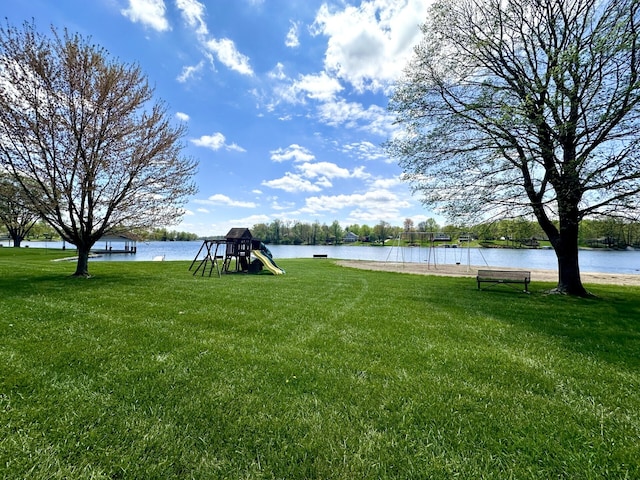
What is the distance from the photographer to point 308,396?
3.41 meters

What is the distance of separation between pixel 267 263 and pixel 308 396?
14.9m

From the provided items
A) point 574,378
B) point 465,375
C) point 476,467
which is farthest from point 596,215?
point 476,467

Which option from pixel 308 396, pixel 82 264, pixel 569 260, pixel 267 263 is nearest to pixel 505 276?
pixel 569 260

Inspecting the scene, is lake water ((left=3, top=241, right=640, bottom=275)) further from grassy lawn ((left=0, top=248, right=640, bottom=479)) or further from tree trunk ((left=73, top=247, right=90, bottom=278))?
grassy lawn ((left=0, top=248, right=640, bottom=479))

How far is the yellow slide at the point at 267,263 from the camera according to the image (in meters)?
17.5

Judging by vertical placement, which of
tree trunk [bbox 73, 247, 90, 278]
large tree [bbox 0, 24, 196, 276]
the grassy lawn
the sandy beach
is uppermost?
large tree [bbox 0, 24, 196, 276]

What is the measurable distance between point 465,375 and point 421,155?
10.4m

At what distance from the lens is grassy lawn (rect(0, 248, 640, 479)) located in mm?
2434

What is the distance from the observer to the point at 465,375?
13.3ft

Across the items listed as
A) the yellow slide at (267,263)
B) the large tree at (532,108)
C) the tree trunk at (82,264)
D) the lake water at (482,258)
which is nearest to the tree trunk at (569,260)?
the large tree at (532,108)

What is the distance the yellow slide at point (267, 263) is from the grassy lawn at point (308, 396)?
10.6 m

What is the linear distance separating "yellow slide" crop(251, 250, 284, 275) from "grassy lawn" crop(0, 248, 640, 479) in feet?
34.9

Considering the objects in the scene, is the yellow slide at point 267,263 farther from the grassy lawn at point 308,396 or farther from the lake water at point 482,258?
the lake water at point 482,258

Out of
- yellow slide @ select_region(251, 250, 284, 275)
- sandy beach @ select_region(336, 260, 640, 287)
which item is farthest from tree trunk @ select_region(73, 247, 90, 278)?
sandy beach @ select_region(336, 260, 640, 287)
